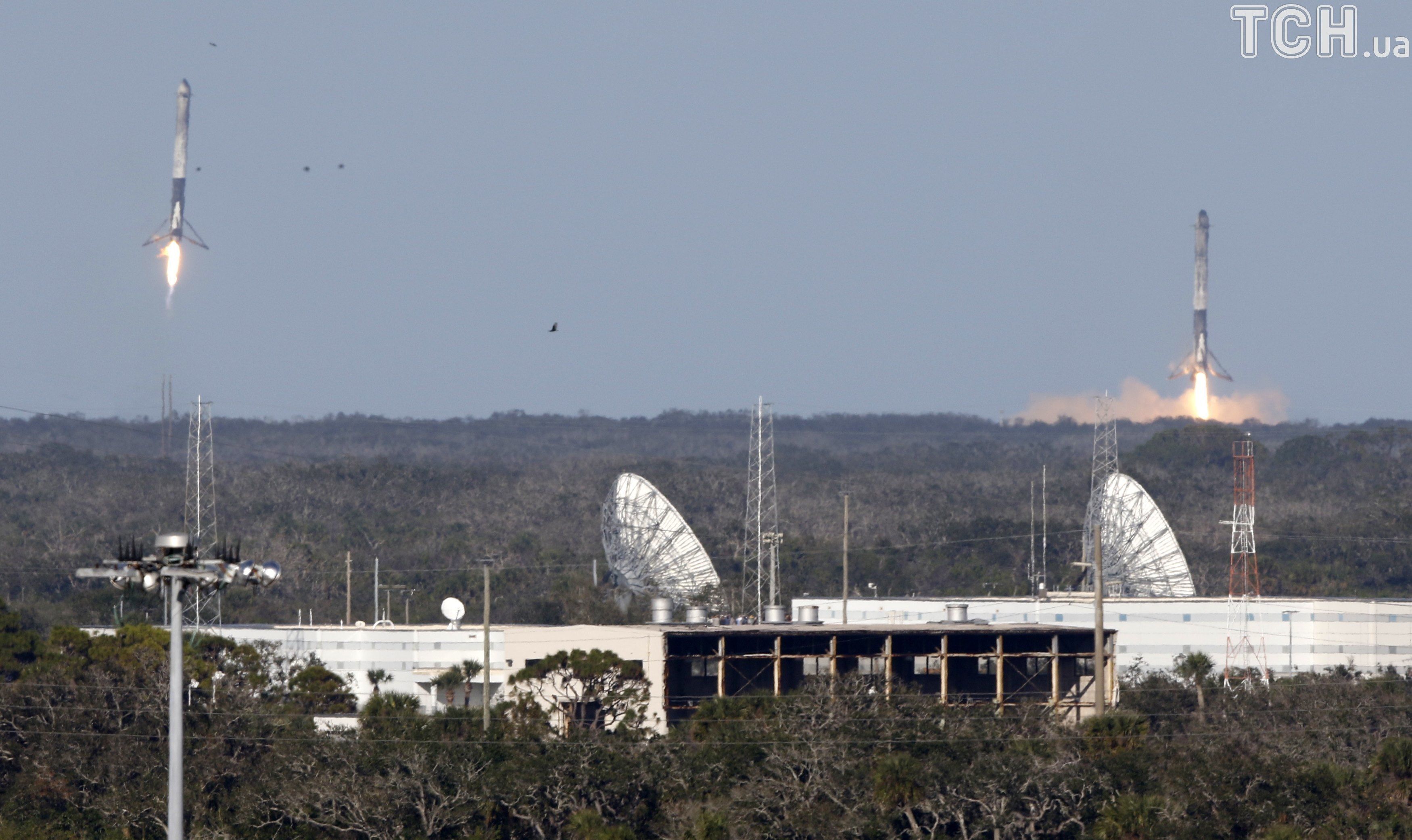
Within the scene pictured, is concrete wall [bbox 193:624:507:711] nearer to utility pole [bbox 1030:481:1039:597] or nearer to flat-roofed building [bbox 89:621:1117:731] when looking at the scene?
flat-roofed building [bbox 89:621:1117:731]

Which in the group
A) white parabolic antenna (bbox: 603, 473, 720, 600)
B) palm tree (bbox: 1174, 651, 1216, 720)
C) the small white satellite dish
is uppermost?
white parabolic antenna (bbox: 603, 473, 720, 600)

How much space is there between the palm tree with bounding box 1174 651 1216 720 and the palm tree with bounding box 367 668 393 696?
43623mm

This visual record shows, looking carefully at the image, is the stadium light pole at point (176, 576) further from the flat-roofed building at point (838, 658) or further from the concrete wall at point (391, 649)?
the concrete wall at point (391, 649)

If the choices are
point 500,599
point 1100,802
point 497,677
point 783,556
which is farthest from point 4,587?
point 1100,802

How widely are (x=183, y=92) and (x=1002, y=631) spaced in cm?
12548

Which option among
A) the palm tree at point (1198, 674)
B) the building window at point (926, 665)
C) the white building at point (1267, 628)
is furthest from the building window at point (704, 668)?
the white building at point (1267, 628)

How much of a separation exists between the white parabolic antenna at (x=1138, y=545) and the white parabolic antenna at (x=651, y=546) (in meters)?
27.8

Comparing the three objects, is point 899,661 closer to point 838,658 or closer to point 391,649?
point 838,658

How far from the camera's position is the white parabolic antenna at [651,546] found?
124 metres

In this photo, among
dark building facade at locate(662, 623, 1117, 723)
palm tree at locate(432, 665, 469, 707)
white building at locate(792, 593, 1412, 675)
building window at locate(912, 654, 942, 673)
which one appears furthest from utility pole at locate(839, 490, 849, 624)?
palm tree at locate(432, 665, 469, 707)

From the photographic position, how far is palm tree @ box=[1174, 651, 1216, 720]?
95.9 metres

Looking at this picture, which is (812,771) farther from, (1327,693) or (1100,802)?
(1327,693)

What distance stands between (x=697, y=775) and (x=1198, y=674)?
39.2 meters

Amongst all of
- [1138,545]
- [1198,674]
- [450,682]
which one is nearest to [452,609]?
[450,682]
